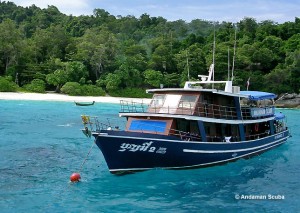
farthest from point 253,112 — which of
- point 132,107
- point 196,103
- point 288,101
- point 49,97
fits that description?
point 288,101

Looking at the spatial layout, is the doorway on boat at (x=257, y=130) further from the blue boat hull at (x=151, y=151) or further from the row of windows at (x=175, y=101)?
the row of windows at (x=175, y=101)

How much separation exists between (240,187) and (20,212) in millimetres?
9305

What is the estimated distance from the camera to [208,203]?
586 inches

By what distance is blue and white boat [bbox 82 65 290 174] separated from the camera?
17094 mm

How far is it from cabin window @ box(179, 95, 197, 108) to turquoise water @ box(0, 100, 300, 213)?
3219 millimetres

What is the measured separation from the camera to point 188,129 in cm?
1925

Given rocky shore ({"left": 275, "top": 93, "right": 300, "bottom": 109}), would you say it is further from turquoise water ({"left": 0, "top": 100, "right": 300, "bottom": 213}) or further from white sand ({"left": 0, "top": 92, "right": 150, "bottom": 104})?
turquoise water ({"left": 0, "top": 100, "right": 300, "bottom": 213})

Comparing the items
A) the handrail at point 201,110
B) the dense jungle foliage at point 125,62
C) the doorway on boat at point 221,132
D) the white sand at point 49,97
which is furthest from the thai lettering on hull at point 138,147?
the dense jungle foliage at point 125,62

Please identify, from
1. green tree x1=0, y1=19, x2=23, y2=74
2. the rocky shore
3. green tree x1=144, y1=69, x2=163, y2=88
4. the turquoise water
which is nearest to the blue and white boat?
the turquoise water

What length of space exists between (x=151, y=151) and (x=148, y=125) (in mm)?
2009

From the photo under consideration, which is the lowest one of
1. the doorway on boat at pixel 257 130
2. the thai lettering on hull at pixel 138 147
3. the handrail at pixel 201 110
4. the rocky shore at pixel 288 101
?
the rocky shore at pixel 288 101

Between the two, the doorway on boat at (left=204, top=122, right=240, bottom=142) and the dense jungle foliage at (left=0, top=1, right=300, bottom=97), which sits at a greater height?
the dense jungle foliage at (left=0, top=1, right=300, bottom=97)

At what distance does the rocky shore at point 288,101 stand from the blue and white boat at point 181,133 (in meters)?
46.1

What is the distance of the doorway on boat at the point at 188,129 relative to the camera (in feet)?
61.6
